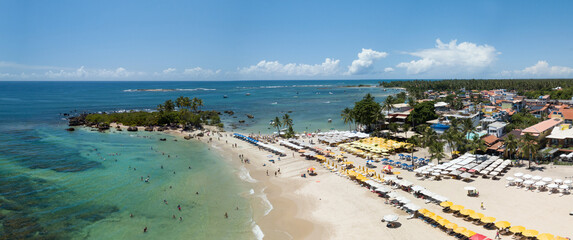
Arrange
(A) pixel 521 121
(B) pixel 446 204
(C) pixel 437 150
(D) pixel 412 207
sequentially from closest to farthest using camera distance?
(D) pixel 412 207 → (B) pixel 446 204 → (C) pixel 437 150 → (A) pixel 521 121

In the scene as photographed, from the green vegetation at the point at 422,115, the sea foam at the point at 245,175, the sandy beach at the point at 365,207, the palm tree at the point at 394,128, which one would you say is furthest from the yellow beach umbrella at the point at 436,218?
the green vegetation at the point at 422,115

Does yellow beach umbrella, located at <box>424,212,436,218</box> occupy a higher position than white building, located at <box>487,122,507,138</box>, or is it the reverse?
white building, located at <box>487,122,507,138</box>

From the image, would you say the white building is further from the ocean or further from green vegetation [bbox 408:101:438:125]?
the ocean

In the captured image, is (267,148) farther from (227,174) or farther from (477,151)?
(477,151)

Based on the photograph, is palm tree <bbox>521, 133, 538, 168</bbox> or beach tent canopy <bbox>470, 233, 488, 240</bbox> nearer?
beach tent canopy <bbox>470, 233, 488, 240</bbox>

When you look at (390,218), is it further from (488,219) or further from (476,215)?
(488,219)

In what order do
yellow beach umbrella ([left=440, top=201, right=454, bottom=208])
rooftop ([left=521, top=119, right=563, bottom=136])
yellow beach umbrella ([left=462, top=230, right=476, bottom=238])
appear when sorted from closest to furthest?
yellow beach umbrella ([left=462, top=230, right=476, bottom=238])
yellow beach umbrella ([left=440, top=201, right=454, bottom=208])
rooftop ([left=521, top=119, right=563, bottom=136])

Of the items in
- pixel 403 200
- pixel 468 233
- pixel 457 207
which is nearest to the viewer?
pixel 468 233

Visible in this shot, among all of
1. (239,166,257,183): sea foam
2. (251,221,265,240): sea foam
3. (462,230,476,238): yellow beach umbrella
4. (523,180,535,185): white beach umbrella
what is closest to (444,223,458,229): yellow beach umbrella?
(462,230,476,238): yellow beach umbrella

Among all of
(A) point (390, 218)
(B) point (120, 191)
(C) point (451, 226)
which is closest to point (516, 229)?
(C) point (451, 226)
